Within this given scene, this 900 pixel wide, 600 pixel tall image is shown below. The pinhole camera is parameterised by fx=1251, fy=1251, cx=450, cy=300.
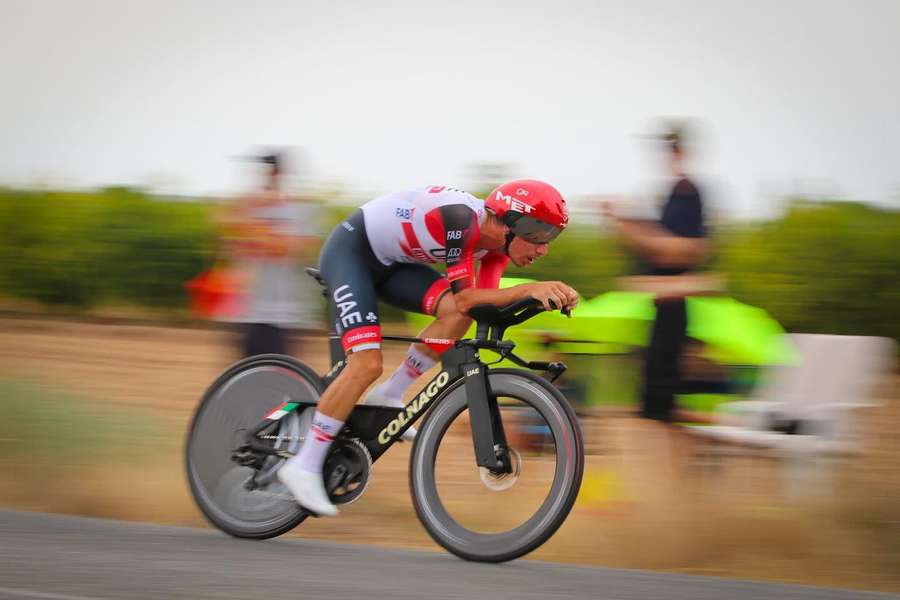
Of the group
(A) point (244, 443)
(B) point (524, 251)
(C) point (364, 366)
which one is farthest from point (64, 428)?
(B) point (524, 251)

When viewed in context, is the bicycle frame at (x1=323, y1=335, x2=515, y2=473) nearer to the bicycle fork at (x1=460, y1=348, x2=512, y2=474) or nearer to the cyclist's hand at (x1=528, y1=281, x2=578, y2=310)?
the bicycle fork at (x1=460, y1=348, x2=512, y2=474)

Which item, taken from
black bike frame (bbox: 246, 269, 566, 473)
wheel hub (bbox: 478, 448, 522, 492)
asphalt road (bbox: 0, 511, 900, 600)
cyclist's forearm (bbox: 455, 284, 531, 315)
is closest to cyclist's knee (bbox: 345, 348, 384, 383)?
black bike frame (bbox: 246, 269, 566, 473)

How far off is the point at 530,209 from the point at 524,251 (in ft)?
0.73

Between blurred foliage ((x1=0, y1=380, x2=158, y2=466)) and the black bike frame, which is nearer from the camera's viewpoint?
the black bike frame

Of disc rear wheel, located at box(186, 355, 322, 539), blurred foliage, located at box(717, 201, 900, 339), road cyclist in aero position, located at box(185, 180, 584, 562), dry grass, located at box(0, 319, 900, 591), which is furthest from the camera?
blurred foliage, located at box(717, 201, 900, 339)

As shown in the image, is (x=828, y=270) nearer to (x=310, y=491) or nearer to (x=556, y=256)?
(x=556, y=256)

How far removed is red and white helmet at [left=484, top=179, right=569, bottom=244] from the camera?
18.4ft

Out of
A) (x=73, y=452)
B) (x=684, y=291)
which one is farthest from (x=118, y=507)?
(x=684, y=291)

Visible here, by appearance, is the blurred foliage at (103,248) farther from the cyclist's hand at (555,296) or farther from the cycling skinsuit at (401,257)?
the cyclist's hand at (555,296)

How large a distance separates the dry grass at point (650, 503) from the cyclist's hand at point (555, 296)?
835 millimetres

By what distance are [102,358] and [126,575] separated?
8.66 metres

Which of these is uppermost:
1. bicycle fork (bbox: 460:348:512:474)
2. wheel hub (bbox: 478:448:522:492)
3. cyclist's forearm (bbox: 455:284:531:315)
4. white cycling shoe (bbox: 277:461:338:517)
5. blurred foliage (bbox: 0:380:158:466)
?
cyclist's forearm (bbox: 455:284:531:315)

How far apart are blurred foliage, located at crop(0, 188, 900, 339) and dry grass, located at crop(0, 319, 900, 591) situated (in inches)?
57.2

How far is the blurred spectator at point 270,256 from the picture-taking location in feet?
26.0
